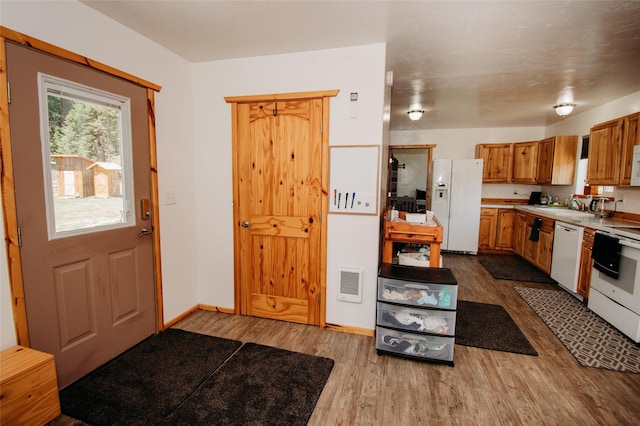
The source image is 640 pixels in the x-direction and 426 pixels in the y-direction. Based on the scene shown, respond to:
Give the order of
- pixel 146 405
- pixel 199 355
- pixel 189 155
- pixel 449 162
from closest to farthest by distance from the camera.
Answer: pixel 146 405
pixel 199 355
pixel 189 155
pixel 449 162

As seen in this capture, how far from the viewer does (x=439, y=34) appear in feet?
7.50

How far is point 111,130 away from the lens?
2188 mm

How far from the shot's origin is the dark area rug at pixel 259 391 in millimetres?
1725

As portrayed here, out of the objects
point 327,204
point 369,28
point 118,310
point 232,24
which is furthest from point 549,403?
point 232,24

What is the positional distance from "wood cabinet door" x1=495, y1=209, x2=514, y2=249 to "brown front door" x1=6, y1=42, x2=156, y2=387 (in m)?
5.83

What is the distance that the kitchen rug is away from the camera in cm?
232

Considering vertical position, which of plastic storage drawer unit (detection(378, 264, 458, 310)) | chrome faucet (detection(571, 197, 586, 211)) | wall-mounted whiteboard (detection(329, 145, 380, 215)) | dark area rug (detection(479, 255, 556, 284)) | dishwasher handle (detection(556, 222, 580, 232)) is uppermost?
wall-mounted whiteboard (detection(329, 145, 380, 215))

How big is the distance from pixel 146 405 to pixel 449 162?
5.64 m

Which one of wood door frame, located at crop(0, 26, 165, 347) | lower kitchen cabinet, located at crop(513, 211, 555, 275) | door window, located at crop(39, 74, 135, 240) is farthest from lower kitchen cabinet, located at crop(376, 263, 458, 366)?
lower kitchen cabinet, located at crop(513, 211, 555, 275)

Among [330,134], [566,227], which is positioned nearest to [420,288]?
[330,134]

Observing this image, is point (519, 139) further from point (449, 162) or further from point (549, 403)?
point (549, 403)

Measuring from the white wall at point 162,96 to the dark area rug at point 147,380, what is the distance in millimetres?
470

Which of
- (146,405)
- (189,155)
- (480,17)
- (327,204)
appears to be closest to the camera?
(146,405)

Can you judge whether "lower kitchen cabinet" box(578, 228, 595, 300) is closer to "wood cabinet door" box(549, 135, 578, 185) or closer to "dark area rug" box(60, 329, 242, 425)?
"wood cabinet door" box(549, 135, 578, 185)
